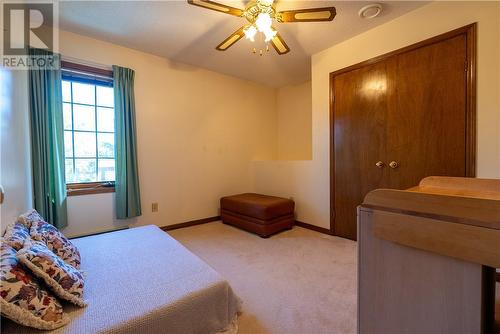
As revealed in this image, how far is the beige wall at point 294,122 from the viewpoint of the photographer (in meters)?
4.08

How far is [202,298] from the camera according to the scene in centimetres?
113

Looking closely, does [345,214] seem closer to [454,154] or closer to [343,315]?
[454,154]

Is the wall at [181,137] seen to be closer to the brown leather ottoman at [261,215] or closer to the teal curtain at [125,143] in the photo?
the teal curtain at [125,143]

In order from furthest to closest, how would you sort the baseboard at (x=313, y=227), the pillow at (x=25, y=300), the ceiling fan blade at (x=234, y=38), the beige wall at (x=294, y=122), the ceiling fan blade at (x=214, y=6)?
the beige wall at (x=294, y=122) → the baseboard at (x=313, y=227) → the ceiling fan blade at (x=234, y=38) → the ceiling fan blade at (x=214, y=6) → the pillow at (x=25, y=300)

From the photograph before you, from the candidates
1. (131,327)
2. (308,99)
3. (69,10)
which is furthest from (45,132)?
(308,99)

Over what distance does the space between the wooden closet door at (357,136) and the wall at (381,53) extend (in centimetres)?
15

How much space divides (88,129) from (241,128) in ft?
7.28

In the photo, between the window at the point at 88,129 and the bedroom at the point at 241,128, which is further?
the window at the point at 88,129

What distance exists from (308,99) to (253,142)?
124 cm

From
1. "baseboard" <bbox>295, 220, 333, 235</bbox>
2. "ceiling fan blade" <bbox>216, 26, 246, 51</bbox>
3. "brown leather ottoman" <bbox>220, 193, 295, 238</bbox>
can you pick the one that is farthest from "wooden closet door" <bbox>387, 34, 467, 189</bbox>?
"ceiling fan blade" <bbox>216, 26, 246, 51</bbox>

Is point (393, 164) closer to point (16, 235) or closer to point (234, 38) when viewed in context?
point (234, 38)

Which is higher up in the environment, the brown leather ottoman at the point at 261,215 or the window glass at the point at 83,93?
the window glass at the point at 83,93

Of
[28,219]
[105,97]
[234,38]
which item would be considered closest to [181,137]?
[105,97]

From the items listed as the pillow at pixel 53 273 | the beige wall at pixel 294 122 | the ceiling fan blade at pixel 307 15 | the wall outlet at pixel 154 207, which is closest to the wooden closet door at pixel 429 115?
the ceiling fan blade at pixel 307 15
